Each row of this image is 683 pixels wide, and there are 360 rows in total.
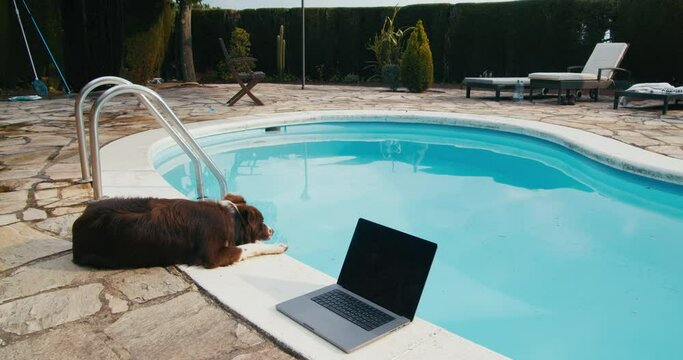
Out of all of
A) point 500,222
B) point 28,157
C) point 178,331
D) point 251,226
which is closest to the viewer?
point 178,331

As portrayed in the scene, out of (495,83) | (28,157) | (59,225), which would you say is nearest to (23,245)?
(59,225)

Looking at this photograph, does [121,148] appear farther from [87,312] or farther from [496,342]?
[496,342]

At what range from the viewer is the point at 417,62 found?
37.7 feet

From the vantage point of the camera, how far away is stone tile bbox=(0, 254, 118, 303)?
83.6 inches

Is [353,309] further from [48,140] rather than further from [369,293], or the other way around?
[48,140]

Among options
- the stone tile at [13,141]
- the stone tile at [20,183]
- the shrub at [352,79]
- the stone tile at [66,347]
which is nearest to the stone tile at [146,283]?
the stone tile at [66,347]

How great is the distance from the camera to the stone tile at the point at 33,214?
3.00m

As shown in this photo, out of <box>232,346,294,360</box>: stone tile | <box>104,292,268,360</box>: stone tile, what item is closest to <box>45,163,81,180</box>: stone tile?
<box>104,292,268,360</box>: stone tile

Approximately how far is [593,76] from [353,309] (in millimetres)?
8779

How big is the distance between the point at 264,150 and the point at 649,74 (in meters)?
8.79

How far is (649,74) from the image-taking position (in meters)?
10.9

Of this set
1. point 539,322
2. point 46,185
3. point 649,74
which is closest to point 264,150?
point 46,185

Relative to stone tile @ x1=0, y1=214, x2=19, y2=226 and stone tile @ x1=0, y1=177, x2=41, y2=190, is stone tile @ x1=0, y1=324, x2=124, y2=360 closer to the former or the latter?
stone tile @ x1=0, y1=214, x2=19, y2=226

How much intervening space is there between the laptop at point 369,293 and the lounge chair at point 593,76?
7.99m
